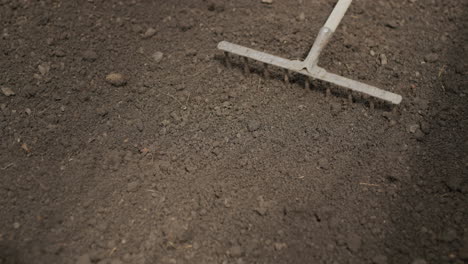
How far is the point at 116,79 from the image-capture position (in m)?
2.48

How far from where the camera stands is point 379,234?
198 cm

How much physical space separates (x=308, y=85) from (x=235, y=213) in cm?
77

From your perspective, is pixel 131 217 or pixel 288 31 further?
pixel 288 31

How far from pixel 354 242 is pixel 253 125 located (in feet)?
2.34

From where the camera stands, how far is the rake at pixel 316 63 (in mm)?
2295

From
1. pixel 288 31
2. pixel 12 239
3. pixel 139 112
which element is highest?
pixel 288 31

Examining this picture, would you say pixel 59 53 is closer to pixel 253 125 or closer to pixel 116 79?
pixel 116 79

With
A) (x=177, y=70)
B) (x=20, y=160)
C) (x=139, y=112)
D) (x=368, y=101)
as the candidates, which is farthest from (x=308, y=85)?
(x=20, y=160)

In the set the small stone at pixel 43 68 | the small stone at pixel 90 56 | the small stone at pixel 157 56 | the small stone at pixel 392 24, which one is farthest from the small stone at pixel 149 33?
the small stone at pixel 392 24

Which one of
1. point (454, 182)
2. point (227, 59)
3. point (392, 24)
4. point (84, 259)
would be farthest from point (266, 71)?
point (84, 259)

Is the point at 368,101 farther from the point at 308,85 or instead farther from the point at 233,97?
the point at 233,97

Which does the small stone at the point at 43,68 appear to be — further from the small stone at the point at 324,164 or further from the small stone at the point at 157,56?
the small stone at the point at 324,164

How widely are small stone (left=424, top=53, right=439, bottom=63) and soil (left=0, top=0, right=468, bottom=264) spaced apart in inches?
0.4

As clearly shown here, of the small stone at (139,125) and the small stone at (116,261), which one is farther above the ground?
the small stone at (139,125)
